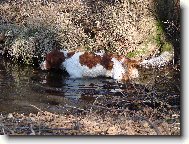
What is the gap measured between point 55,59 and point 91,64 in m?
0.43

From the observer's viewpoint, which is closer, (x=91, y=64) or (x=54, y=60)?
(x=91, y=64)

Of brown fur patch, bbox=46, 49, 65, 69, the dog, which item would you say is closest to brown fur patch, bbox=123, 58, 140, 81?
the dog

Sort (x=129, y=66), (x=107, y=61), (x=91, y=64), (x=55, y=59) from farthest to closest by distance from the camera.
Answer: (x=55, y=59)
(x=91, y=64)
(x=107, y=61)
(x=129, y=66)

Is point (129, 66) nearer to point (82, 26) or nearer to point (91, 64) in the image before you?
point (91, 64)

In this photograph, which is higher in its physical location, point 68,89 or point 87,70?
point 87,70

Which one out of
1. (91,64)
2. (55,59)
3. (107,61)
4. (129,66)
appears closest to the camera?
(129,66)

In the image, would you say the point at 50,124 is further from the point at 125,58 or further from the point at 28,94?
the point at 125,58

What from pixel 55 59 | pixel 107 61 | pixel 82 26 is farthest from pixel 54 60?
pixel 107 61

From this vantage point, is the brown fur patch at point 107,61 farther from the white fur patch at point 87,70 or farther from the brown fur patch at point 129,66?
the brown fur patch at point 129,66

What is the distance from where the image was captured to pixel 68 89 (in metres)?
4.77

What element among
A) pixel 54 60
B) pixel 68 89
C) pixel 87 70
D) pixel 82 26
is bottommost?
pixel 68 89

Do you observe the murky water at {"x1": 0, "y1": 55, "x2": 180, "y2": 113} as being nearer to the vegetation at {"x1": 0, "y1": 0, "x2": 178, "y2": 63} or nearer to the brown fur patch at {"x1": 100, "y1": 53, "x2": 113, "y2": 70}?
the brown fur patch at {"x1": 100, "y1": 53, "x2": 113, "y2": 70}

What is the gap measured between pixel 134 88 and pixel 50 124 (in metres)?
1.05

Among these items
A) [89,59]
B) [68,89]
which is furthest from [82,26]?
[68,89]
